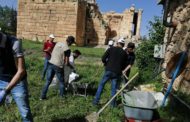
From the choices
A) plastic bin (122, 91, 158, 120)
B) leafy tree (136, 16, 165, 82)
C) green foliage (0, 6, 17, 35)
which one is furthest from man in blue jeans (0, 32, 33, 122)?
green foliage (0, 6, 17, 35)

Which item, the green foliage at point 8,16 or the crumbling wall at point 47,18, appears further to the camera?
Answer: the green foliage at point 8,16

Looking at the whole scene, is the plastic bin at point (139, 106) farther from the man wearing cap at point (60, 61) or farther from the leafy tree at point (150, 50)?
the leafy tree at point (150, 50)

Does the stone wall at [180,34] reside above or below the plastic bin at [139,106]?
above

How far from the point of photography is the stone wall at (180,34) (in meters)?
9.40

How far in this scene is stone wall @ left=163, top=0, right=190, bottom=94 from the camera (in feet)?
30.8

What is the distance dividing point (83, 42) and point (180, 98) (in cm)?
2595

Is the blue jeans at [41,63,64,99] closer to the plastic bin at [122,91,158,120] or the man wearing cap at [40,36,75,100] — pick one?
the man wearing cap at [40,36,75,100]

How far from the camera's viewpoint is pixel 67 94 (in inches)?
386

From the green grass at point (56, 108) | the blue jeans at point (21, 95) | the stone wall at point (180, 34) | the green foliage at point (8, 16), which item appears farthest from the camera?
the green foliage at point (8, 16)

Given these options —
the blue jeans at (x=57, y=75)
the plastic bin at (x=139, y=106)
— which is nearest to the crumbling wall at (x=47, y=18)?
the blue jeans at (x=57, y=75)

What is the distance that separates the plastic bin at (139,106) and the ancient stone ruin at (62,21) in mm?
26212

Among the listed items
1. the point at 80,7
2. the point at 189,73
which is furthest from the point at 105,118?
the point at 80,7

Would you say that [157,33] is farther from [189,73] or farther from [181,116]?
[181,116]

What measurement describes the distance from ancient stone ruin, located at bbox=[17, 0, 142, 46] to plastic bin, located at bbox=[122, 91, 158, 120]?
86.0 feet
